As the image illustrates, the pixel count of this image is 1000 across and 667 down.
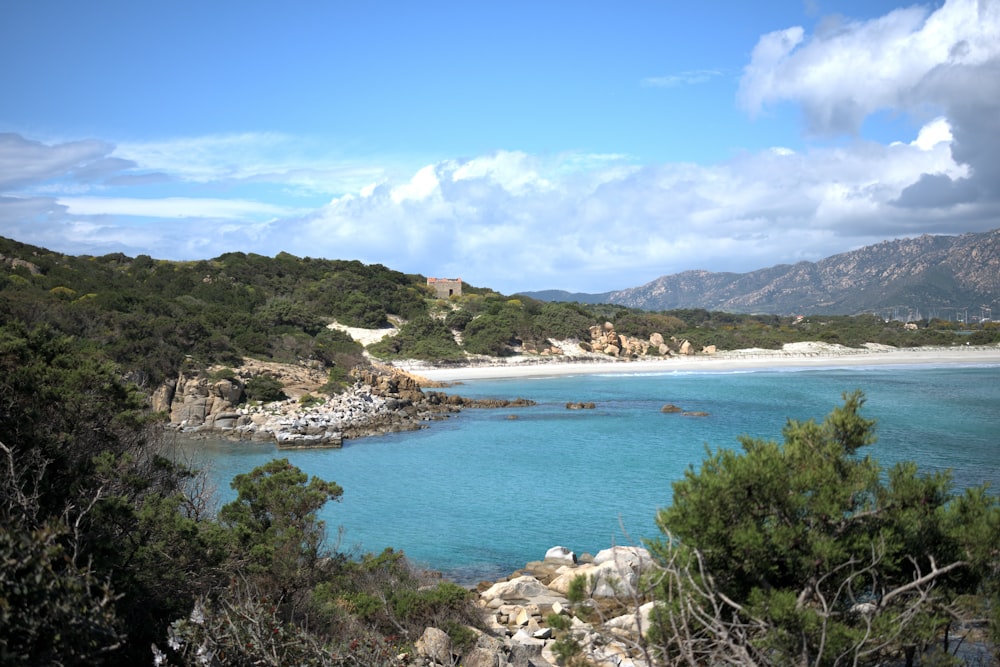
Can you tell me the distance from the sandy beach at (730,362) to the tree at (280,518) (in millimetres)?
42711

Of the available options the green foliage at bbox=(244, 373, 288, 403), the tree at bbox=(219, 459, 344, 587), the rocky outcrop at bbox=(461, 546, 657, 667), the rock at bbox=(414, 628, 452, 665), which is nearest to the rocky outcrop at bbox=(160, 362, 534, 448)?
the green foliage at bbox=(244, 373, 288, 403)

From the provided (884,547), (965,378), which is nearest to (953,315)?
(965,378)

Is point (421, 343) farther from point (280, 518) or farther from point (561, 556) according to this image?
point (280, 518)

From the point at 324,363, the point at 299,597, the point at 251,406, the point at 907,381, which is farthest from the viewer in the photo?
the point at 907,381

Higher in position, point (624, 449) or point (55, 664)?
point (55, 664)

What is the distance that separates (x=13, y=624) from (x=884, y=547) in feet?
20.1

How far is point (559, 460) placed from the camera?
25.7 m

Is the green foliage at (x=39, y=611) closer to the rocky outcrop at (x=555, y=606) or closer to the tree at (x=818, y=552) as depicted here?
the tree at (x=818, y=552)

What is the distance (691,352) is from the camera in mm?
71750

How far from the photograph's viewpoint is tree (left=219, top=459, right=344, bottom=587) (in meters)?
9.50

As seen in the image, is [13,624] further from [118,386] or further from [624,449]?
[624,449]

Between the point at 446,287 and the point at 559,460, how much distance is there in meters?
58.3

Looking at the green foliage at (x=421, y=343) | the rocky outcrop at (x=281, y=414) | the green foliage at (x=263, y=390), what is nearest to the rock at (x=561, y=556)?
the rocky outcrop at (x=281, y=414)

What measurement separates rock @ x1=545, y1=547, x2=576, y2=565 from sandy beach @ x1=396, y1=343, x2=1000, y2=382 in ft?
128
